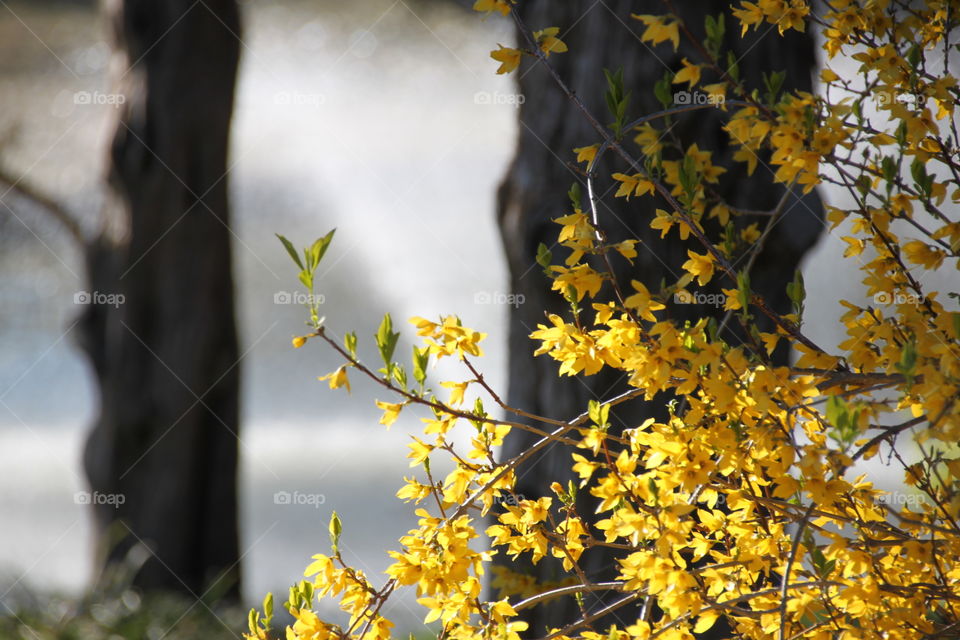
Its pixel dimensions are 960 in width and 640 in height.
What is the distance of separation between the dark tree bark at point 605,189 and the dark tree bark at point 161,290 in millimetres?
1916

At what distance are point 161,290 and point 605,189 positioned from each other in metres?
2.18

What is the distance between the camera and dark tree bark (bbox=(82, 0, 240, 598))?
10.1 ft

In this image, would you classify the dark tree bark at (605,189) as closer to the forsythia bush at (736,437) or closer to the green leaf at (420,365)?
the forsythia bush at (736,437)

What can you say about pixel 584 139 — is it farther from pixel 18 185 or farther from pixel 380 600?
pixel 18 185

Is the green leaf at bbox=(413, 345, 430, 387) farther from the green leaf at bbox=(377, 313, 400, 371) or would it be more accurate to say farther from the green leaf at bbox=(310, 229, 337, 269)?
the green leaf at bbox=(310, 229, 337, 269)

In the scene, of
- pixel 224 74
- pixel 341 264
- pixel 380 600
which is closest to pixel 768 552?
pixel 380 600

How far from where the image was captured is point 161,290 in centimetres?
312

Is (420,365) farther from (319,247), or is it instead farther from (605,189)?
(605,189)

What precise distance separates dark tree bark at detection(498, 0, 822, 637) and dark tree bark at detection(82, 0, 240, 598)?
75.4 inches

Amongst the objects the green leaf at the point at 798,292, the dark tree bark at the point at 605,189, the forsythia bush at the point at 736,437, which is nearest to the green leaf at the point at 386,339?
the forsythia bush at the point at 736,437

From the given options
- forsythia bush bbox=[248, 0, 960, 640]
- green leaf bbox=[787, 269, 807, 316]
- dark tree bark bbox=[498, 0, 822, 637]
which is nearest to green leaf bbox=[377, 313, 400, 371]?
forsythia bush bbox=[248, 0, 960, 640]

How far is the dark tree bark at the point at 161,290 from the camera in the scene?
3.08 metres

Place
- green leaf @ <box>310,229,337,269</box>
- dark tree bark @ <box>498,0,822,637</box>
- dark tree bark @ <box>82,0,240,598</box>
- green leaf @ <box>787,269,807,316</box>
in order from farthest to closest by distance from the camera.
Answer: dark tree bark @ <box>82,0,240,598</box>
dark tree bark @ <box>498,0,822,637</box>
green leaf @ <box>787,269,807,316</box>
green leaf @ <box>310,229,337,269</box>

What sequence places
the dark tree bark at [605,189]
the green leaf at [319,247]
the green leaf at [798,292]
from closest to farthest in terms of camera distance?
the green leaf at [319,247], the green leaf at [798,292], the dark tree bark at [605,189]
